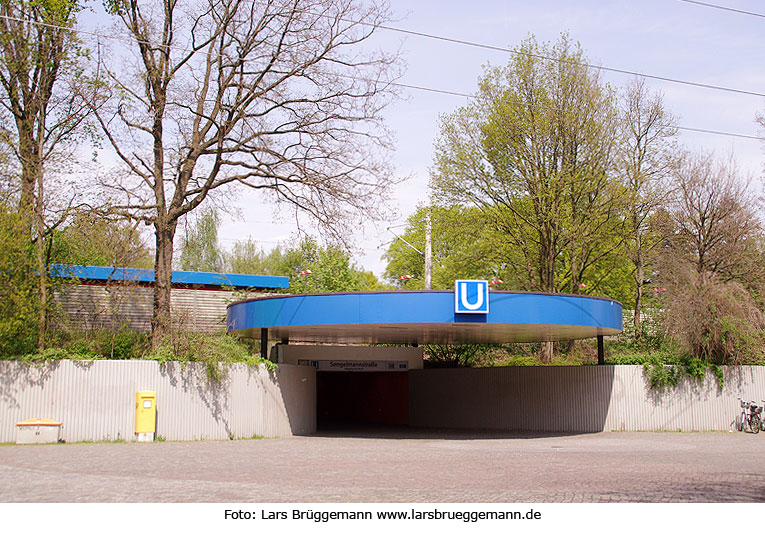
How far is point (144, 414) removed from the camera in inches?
723

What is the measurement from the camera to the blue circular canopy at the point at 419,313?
1984 centimetres

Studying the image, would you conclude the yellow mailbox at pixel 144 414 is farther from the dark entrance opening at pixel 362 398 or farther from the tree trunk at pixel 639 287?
the tree trunk at pixel 639 287

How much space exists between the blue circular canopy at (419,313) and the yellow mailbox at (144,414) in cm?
427

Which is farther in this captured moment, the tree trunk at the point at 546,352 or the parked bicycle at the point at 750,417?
the tree trunk at the point at 546,352

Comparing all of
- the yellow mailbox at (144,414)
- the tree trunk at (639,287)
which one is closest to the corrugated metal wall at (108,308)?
the yellow mailbox at (144,414)

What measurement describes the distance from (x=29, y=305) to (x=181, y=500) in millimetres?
11664

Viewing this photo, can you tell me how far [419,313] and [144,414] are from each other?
7604mm

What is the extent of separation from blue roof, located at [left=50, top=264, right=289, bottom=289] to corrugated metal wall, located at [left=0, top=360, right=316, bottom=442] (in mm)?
3410

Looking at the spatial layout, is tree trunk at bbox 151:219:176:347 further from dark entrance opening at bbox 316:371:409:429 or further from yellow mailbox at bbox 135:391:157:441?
dark entrance opening at bbox 316:371:409:429

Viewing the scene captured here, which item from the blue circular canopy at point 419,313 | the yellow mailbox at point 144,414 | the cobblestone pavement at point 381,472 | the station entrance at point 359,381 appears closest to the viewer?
the cobblestone pavement at point 381,472

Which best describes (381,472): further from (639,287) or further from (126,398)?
(639,287)

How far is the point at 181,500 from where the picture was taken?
8695 mm

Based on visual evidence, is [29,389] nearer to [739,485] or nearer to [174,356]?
[174,356]
